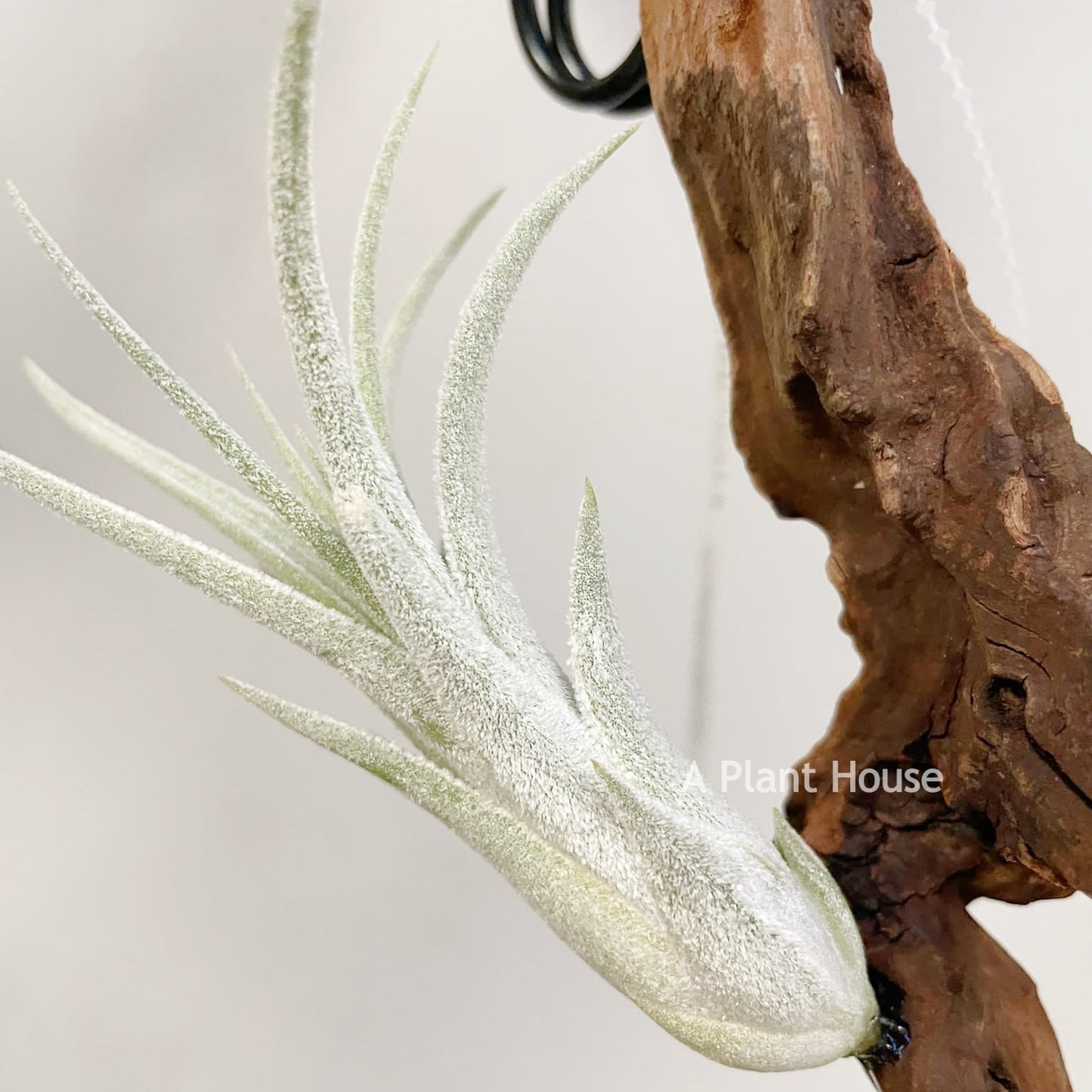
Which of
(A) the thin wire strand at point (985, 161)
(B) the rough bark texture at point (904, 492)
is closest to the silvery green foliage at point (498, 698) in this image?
(B) the rough bark texture at point (904, 492)

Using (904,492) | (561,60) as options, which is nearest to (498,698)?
(904,492)

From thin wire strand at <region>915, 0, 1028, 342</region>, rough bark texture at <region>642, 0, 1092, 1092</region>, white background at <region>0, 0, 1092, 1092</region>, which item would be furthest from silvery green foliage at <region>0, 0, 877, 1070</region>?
thin wire strand at <region>915, 0, 1028, 342</region>

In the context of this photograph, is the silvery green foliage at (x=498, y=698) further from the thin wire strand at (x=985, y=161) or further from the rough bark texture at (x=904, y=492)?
the thin wire strand at (x=985, y=161)

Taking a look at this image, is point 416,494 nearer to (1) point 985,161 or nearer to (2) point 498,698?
(2) point 498,698

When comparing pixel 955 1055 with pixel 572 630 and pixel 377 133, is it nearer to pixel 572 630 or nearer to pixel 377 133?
pixel 572 630

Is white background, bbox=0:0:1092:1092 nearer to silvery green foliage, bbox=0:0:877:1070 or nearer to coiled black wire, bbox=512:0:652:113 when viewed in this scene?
coiled black wire, bbox=512:0:652:113
